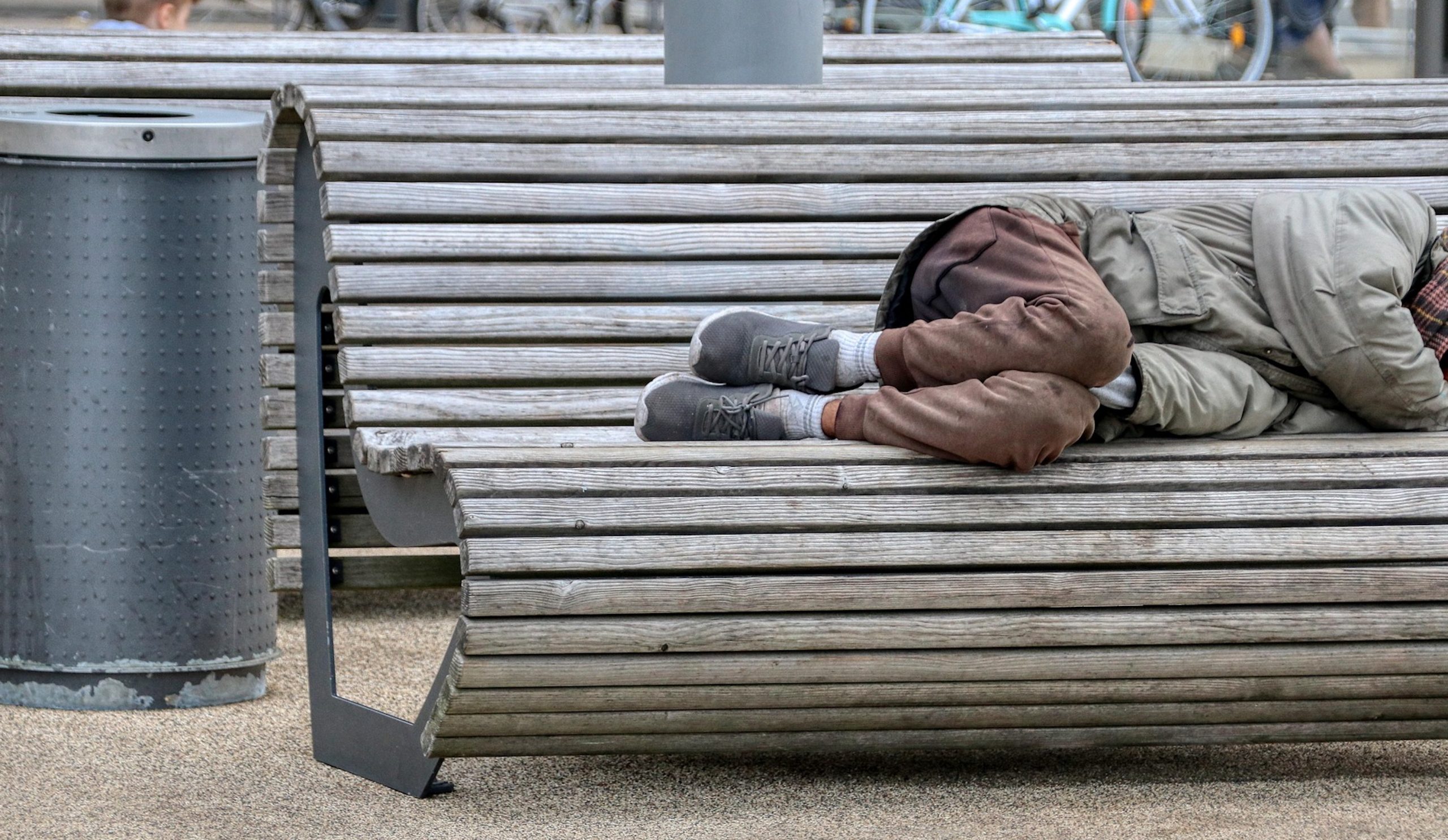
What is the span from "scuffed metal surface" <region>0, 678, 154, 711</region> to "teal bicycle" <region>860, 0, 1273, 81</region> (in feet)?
21.1

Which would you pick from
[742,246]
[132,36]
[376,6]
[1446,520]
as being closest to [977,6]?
[376,6]

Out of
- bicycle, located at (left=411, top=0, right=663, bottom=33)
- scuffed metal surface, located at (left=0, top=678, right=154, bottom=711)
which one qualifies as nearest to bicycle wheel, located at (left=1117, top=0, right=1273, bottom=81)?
bicycle, located at (left=411, top=0, right=663, bottom=33)

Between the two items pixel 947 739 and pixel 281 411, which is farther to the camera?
pixel 281 411

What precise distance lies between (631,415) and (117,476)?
1002 millimetres

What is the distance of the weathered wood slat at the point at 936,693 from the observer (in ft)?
9.34

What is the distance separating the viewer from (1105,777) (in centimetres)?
323

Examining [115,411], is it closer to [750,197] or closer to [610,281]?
[610,281]

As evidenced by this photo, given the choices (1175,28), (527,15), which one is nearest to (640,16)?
(527,15)

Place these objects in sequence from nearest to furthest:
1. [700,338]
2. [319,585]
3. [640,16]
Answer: [700,338]
[319,585]
[640,16]

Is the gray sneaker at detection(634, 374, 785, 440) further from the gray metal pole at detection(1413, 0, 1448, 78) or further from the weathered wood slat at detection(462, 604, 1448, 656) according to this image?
the gray metal pole at detection(1413, 0, 1448, 78)

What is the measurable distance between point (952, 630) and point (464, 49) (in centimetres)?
245

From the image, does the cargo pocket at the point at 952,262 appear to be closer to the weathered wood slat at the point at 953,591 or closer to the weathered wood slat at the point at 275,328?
the weathered wood slat at the point at 953,591

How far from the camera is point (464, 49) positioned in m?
4.78

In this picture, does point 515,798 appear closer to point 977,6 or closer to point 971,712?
point 971,712
